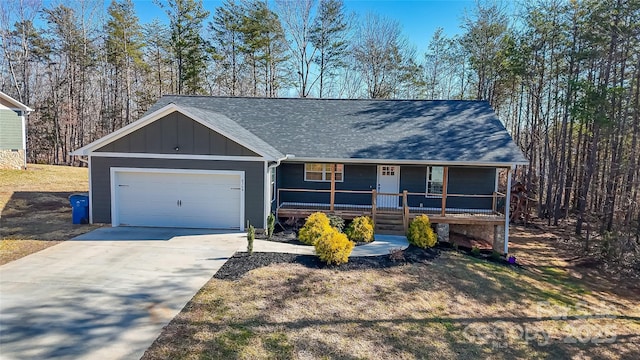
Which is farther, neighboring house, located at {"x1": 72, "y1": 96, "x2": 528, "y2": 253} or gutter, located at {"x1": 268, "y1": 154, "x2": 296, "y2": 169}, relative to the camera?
gutter, located at {"x1": 268, "y1": 154, "x2": 296, "y2": 169}

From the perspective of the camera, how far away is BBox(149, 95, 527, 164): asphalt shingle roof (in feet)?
41.9

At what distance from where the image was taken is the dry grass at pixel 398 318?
549 cm

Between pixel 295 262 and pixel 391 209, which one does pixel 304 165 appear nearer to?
pixel 391 209

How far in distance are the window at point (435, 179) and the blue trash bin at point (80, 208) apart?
1212 cm

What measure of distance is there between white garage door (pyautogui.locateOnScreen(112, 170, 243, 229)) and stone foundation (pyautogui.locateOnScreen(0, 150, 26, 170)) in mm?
12748

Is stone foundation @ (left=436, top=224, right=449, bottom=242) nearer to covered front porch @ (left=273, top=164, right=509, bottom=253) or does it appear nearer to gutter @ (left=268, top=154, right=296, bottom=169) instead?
covered front porch @ (left=273, top=164, right=509, bottom=253)

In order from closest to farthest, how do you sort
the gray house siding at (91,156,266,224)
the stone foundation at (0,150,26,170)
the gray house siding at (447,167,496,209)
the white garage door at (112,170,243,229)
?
the gray house siding at (91,156,266,224)
the white garage door at (112,170,243,229)
the gray house siding at (447,167,496,209)
the stone foundation at (0,150,26,170)

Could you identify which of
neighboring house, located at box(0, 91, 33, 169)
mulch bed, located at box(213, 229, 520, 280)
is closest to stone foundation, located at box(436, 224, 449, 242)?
mulch bed, located at box(213, 229, 520, 280)

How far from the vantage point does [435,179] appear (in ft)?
45.3

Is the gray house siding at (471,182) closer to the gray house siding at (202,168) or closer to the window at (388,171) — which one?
the window at (388,171)

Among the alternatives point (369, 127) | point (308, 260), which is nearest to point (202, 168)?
point (308, 260)

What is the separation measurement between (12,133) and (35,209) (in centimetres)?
877

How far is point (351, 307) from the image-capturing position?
688 cm

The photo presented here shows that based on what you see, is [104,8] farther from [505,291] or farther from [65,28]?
[505,291]
